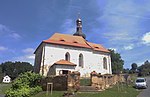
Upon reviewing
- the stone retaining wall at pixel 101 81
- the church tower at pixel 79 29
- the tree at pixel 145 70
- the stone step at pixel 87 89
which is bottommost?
the stone step at pixel 87 89

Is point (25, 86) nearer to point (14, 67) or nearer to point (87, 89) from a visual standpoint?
point (87, 89)

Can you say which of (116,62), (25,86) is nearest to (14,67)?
(116,62)

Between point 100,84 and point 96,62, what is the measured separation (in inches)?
913

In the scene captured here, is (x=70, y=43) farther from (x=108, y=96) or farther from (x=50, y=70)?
(x=108, y=96)

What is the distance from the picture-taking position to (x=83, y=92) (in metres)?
21.5

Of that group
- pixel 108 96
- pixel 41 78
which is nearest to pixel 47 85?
pixel 41 78

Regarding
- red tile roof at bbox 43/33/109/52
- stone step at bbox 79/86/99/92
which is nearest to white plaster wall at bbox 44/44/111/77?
red tile roof at bbox 43/33/109/52

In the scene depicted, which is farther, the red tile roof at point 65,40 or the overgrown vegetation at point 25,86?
the red tile roof at point 65,40

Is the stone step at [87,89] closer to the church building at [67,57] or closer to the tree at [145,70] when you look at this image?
the church building at [67,57]

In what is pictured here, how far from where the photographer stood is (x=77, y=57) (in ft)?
143

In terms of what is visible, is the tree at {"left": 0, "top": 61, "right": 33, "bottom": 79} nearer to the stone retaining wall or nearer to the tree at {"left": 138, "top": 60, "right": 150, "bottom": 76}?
the tree at {"left": 138, "top": 60, "right": 150, "bottom": 76}

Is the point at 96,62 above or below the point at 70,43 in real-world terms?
below

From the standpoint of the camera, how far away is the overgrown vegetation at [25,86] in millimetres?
23362

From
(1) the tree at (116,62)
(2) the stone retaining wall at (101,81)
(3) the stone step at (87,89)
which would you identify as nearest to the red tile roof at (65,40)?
(2) the stone retaining wall at (101,81)
